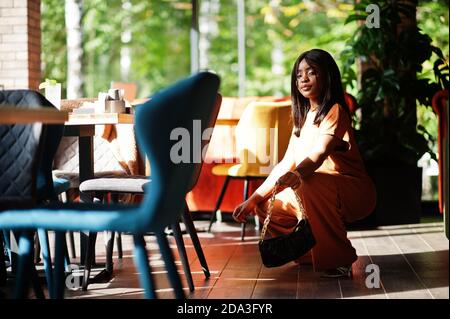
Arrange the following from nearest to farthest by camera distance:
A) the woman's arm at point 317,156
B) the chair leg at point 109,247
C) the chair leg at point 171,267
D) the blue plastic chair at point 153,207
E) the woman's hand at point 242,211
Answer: the blue plastic chair at point 153,207, the chair leg at point 171,267, the woman's hand at point 242,211, the woman's arm at point 317,156, the chair leg at point 109,247

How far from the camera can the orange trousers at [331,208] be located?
11.2ft

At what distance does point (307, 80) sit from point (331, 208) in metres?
0.62

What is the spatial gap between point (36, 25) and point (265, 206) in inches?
116

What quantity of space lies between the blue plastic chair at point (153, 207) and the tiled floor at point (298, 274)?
863 millimetres

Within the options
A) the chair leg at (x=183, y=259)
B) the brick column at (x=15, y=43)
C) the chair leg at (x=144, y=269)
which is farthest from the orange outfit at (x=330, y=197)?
the brick column at (x=15, y=43)

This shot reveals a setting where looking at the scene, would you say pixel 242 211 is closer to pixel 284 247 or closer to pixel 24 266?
pixel 284 247

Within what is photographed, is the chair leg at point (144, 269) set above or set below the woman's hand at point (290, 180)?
below

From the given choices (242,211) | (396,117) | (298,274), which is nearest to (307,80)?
(242,211)

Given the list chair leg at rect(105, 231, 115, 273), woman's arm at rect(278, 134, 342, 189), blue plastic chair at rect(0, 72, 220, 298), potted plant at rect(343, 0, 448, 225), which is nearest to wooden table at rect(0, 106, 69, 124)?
blue plastic chair at rect(0, 72, 220, 298)

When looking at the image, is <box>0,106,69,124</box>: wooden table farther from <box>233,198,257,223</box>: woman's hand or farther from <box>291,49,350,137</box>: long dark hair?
<box>291,49,350,137</box>: long dark hair

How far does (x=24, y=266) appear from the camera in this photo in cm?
233

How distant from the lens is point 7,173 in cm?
278

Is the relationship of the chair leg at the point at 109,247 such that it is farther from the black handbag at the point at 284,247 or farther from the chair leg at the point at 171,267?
the chair leg at the point at 171,267

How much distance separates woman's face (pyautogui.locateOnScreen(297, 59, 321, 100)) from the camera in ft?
11.6
